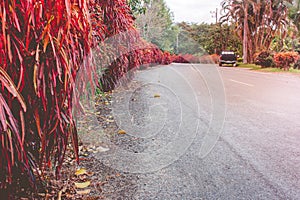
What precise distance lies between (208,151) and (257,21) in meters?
32.9

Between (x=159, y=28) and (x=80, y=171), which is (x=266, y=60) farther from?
(x=80, y=171)

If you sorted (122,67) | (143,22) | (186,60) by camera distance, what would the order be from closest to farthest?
(186,60) < (122,67) < (143,22)

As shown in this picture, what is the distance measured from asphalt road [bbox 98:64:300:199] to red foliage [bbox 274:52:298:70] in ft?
52.0

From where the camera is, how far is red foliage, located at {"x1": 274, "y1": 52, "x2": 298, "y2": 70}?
20.4 meters

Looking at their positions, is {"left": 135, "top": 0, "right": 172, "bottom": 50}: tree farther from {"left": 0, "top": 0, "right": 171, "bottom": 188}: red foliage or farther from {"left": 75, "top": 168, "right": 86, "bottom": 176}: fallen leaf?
{"left": 0, "top": 0, "right": 171, "bottom": 188}: red foliage

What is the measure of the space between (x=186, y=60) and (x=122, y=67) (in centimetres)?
143

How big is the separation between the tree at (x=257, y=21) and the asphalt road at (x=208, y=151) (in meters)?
28.6

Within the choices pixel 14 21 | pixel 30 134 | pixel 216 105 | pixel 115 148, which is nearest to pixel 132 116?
pixel 115 148

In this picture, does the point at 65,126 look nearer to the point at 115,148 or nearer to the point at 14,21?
the point at 14,21

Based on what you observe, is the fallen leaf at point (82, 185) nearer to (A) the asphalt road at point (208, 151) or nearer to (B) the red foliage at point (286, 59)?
(A) the asphalt road at point (208, 151)

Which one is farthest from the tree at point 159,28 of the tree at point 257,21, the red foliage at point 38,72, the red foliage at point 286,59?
the tree at point 257,21

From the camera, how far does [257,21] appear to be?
33.2 metres

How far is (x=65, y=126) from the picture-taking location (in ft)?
5.48

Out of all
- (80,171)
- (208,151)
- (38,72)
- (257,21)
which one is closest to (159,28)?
(208,151)
